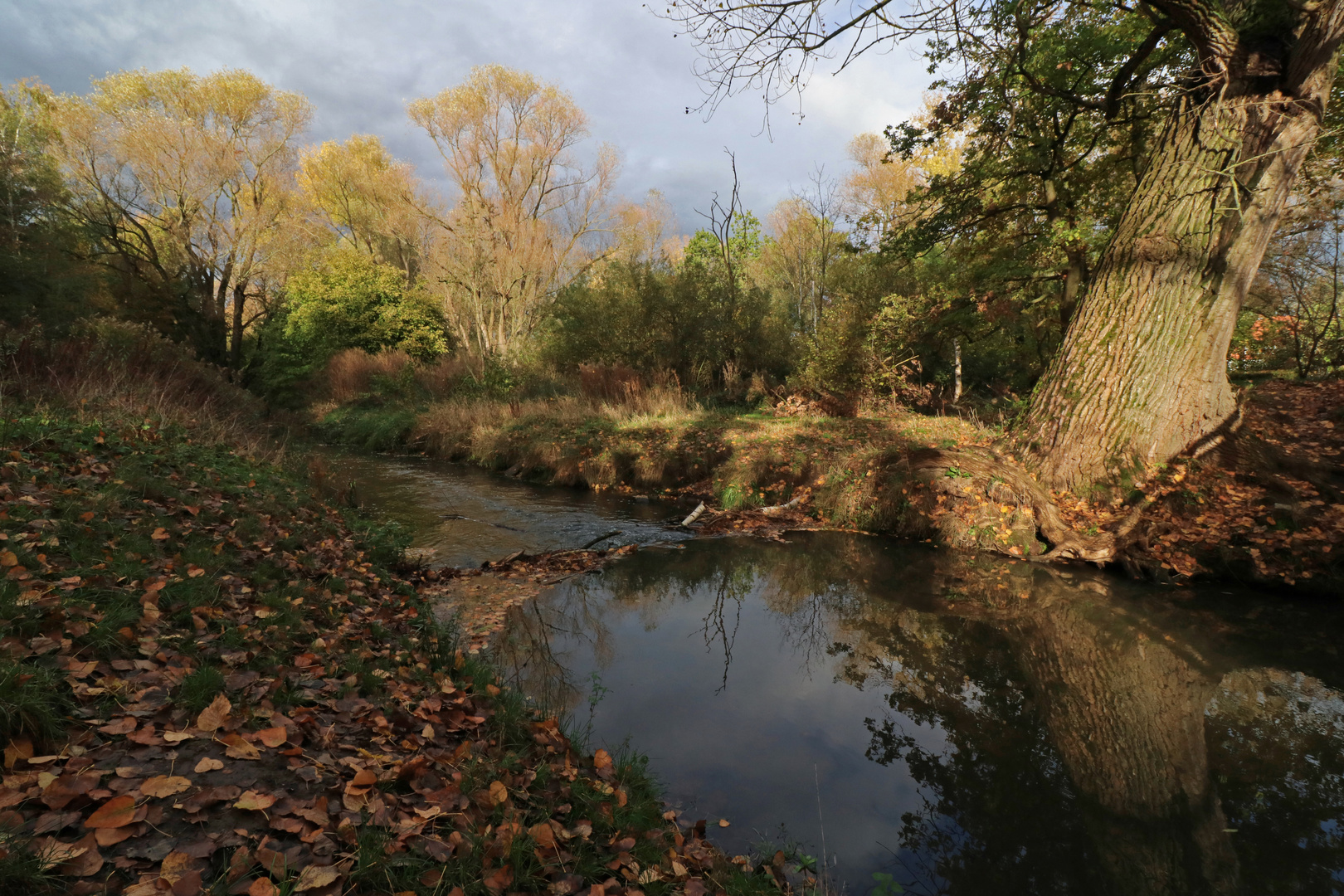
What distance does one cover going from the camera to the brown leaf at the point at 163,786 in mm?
1995

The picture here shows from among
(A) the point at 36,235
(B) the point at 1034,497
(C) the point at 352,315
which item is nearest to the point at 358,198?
(C) the point at 352,315

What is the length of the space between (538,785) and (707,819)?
3.19 feet

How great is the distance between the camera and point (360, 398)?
22062mm

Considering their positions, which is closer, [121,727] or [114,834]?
[114,834]

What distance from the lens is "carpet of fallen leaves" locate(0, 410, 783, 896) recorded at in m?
1.88

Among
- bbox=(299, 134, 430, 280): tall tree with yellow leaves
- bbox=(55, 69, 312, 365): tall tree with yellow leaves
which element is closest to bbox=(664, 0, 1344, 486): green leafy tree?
bbox=(55, 69, 312, 365): tall tree with yellow leaves

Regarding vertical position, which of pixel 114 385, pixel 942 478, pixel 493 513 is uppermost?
pixel 114 385

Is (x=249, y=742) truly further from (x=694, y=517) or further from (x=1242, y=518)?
(x=1242, y=518)

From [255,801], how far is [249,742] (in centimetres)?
45

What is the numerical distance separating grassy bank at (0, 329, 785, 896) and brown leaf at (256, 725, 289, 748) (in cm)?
1

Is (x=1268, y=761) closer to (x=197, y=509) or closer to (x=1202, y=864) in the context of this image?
(x=1202, y=864)

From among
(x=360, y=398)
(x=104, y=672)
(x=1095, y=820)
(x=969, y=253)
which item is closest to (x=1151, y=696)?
(x=1095, y=820)

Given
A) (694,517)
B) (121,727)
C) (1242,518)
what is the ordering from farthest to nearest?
(694,517) < (1242,518) < (121,727)

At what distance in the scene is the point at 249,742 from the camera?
2.46 meters
